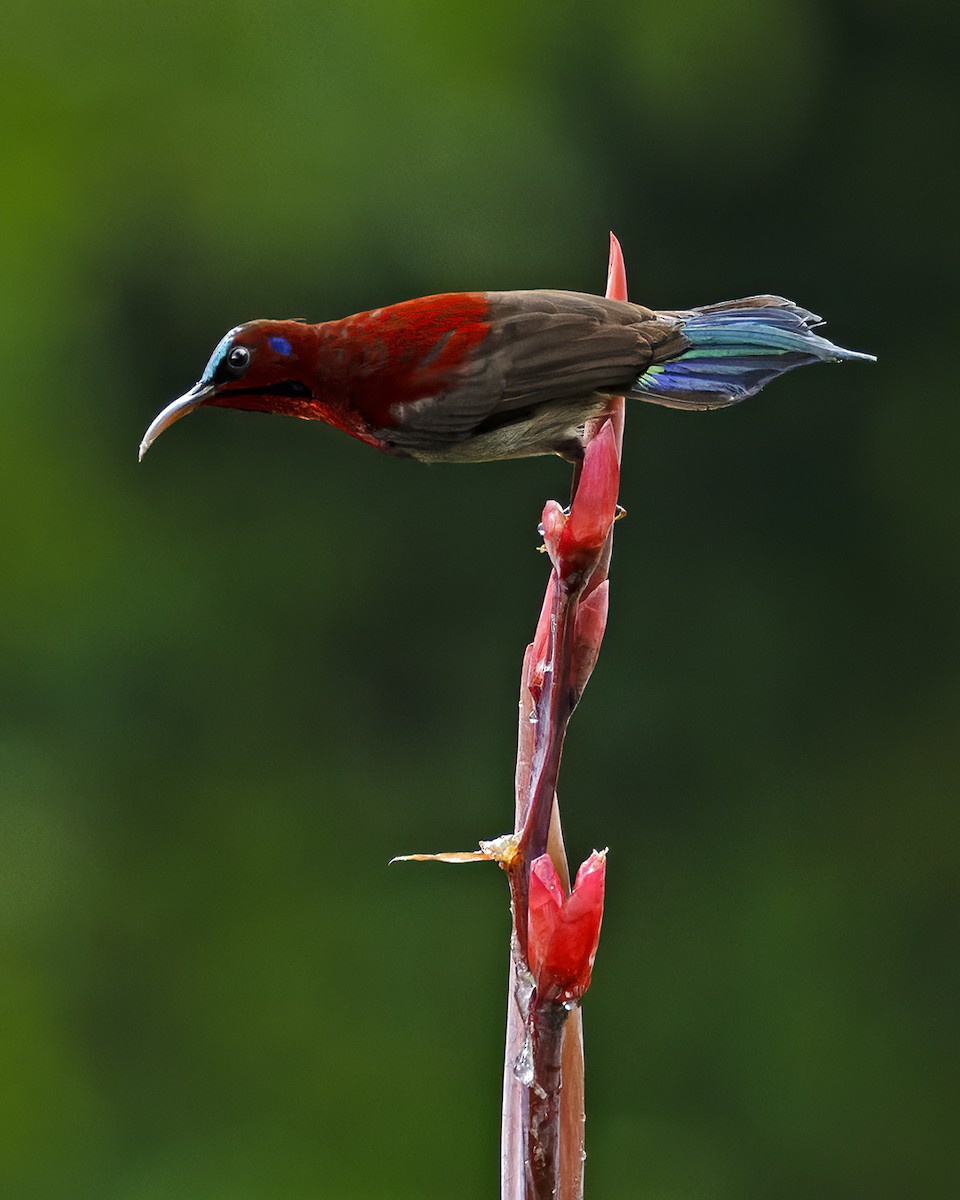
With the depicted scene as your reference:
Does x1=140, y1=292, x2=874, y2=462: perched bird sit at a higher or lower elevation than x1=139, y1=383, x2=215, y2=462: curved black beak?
higher

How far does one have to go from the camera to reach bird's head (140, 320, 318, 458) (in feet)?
3.00

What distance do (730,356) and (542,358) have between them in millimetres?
130

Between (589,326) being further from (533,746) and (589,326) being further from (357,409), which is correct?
(533,746)

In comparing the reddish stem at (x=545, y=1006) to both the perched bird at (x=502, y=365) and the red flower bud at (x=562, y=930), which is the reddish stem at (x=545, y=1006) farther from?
the perched bird at (x=502, y=365)

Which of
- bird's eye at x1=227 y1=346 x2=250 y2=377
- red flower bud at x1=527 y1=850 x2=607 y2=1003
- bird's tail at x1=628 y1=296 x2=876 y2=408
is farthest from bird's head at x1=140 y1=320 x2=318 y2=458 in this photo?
red flower bud at x1=527 y1=850 x2=607 y2=1003

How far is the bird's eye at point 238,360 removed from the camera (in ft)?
3.01

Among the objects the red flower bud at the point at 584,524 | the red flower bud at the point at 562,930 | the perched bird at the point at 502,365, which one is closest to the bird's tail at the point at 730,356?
the perched bird at the point at 502,365

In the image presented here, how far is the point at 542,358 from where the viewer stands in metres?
0.94

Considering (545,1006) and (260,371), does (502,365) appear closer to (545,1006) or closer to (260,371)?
(260,371)

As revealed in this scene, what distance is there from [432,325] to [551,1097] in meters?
0.51

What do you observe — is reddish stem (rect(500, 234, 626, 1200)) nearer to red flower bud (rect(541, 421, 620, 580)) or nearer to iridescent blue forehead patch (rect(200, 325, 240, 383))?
red flower bud (rect(541, 421, 620, 580))

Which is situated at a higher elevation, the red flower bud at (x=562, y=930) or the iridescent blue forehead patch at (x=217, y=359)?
the iridescent blue forehead patch at (x=217, y=359)

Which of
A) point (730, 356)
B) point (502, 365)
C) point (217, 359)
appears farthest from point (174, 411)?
point (730, 356)

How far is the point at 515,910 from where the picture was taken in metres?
0.72
